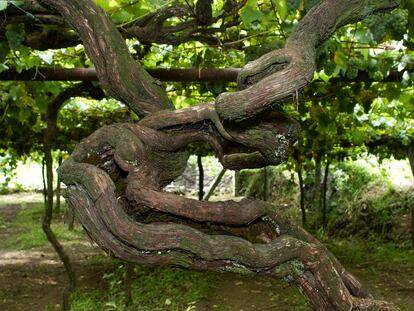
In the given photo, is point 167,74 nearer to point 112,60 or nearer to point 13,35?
point 13,35

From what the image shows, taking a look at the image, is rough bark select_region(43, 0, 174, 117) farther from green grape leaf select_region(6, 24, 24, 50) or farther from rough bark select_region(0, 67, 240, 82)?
rough bark select_region(0, 67, 240, 82)

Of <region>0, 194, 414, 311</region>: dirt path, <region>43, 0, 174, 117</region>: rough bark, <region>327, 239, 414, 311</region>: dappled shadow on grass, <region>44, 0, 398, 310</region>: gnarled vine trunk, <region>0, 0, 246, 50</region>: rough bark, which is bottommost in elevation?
<region>0, 194, 414, 311</region>: dirt path

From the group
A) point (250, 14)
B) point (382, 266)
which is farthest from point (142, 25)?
point (382, 266)

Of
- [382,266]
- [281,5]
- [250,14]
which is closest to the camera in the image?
[281,5]

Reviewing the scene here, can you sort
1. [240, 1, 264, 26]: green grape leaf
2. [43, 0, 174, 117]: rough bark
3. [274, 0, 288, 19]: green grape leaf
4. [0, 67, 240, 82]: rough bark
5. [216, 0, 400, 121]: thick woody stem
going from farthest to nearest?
[0, 67, 240, 82]: rough bark → [240, 1, 264, 26]: green grape leaf → [274, 0, 288, 19]: green grape leaf → [43, 0, 174, 117]: rough bark → [216, 0, 400, 121]: thick woody stem

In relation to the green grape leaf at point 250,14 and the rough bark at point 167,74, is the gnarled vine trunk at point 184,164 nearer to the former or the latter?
the green grape leaf at point 250,14

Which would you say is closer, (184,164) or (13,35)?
(184,164)

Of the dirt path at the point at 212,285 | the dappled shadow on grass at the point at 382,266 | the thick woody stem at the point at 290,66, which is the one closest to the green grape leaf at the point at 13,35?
the thick woody stem at the point at 290,66

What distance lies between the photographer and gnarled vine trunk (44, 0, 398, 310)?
1.18 metres

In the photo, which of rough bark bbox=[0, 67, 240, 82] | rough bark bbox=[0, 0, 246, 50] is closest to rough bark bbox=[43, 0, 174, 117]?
rough bark bbox=[0, 0, 246, 50]

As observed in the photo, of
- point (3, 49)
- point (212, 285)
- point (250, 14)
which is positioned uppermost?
point (250, 14)

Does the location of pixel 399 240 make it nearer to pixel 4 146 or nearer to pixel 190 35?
pixel 4 146

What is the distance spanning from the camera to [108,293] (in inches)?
215

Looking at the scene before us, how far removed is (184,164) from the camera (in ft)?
4.82
